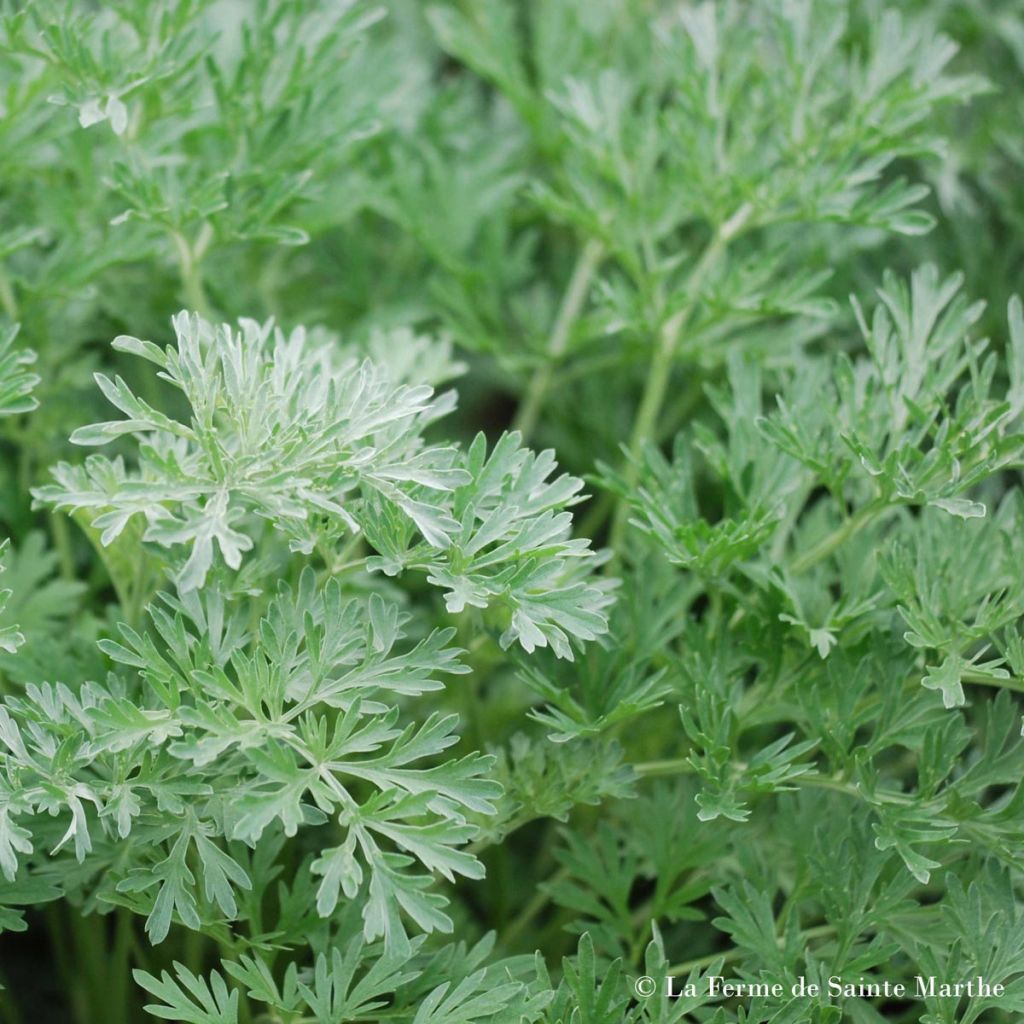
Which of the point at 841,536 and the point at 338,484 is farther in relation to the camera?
the point at 841,536

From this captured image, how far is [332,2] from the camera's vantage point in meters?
1.14

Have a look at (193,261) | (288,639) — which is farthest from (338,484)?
(193,261)

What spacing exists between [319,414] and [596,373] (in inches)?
24.3

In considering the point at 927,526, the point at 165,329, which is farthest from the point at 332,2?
the point at 927,526

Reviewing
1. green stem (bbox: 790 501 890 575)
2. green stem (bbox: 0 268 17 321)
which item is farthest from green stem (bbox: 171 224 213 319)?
green stem (bbox: 790 501 890 575)

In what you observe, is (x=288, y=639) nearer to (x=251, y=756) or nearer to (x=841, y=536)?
(x=251, y=756)

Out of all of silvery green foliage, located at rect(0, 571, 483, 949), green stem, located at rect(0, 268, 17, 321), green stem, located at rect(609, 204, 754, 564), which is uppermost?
green stem, located at rect(0, 268, 17, 321)

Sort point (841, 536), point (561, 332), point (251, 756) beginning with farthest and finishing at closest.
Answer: point (561, 332) → point (841, 536) → point (251, 756)

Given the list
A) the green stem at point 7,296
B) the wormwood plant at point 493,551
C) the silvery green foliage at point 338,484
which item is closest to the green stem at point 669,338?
the wormwood plant at point 493,551

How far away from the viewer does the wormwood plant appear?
74 centimetres

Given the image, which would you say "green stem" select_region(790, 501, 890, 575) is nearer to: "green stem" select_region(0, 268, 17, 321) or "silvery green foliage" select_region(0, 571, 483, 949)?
"silvery green foliage" select_region(0, 571, 483, 949)

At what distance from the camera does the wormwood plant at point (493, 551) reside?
74cm

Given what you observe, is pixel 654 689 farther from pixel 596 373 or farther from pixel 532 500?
pixel 596 373

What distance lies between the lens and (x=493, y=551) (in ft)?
2.47
